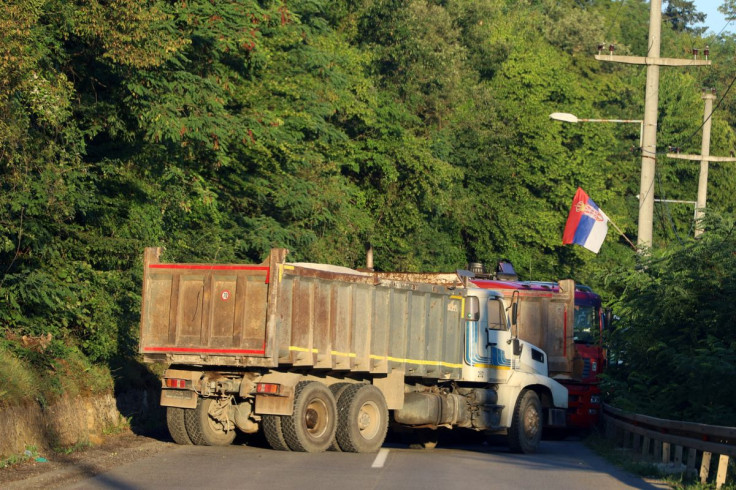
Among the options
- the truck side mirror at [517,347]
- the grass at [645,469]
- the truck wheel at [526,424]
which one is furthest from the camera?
the truck side mirror at [517,347]

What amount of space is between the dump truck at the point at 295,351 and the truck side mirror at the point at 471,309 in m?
0.45

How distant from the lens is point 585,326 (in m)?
25.2

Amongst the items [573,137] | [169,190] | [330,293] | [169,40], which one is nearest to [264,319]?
[330,293]

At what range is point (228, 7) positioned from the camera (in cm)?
2177

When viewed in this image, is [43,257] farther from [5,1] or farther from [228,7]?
[228,7]

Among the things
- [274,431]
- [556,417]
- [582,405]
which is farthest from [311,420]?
[582,405]

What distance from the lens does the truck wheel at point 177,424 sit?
1614cm

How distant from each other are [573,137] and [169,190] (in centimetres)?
3453

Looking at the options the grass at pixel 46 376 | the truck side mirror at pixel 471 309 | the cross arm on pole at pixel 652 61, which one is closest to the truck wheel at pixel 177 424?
the grass at pixel 46 376

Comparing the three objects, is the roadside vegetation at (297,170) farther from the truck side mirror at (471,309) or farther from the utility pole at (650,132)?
the truck side mirror at (471,309)

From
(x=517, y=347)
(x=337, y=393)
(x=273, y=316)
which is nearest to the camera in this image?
(x=273, y=316)

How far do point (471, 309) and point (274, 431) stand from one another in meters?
5.07

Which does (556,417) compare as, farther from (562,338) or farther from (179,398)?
(179,398)

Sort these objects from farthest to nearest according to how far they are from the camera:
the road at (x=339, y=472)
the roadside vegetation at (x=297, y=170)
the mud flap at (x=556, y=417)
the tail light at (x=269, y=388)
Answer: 1. the mud flap at (x=556, y=417)
2. the roadside vegetation at (x=297, y=170)
3. the tail light at (x=269, y=388)
4. the road at (x=339, y=472)
